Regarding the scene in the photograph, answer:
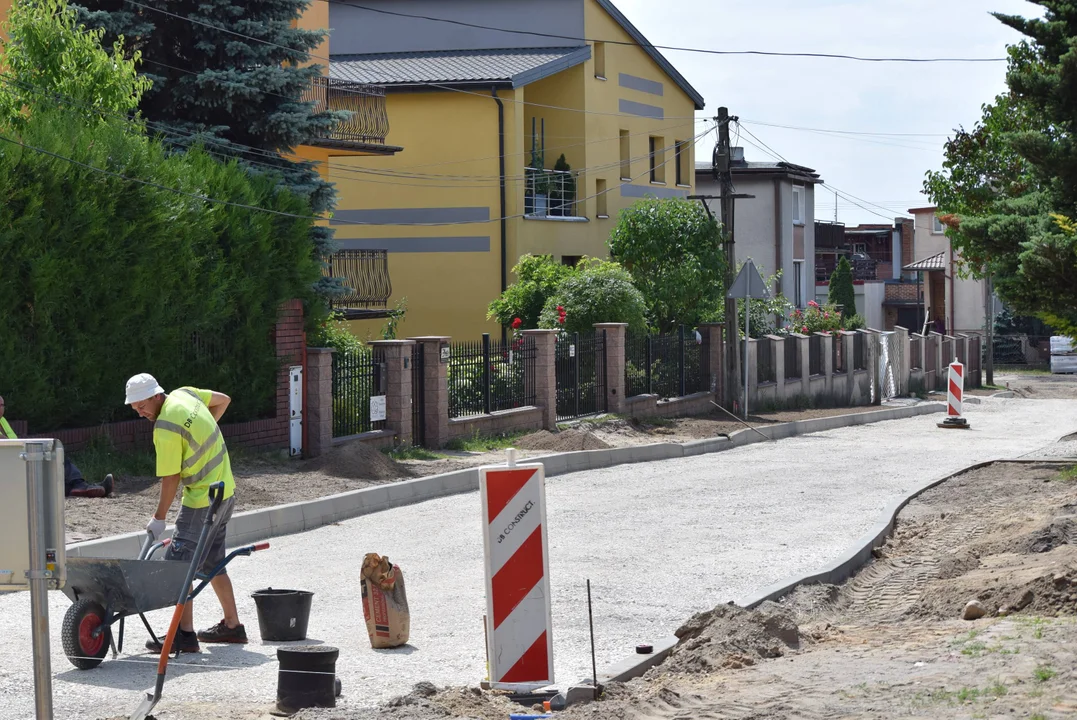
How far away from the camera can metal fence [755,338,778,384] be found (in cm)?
3152

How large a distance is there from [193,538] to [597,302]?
18808mm

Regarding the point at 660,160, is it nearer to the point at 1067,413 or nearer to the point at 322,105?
the point at 1067,413

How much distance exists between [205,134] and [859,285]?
5772cm

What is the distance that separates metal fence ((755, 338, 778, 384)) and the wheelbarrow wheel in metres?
24.9

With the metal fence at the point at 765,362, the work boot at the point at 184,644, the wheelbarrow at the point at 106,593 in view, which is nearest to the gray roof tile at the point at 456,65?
the metal fence at the point at 765,362

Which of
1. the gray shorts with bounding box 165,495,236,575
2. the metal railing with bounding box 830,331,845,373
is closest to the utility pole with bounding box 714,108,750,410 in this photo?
the metal railing with bounding box 830,331,845,373

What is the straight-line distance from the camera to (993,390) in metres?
44.7

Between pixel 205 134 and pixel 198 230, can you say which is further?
pixel 205 134

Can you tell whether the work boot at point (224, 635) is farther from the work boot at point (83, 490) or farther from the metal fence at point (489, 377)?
the metal fence at point (489, 377)

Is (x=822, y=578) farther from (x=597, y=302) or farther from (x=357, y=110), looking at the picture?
(x=357, y=110)

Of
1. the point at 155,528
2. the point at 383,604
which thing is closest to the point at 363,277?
Result: the point at 155,528

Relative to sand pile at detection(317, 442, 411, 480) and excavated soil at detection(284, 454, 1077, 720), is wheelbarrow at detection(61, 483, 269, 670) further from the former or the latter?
sand pile at detection(317, 442, 411, 480)

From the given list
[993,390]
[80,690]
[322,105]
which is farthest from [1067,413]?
[80,690]

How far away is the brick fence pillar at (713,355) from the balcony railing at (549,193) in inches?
322
